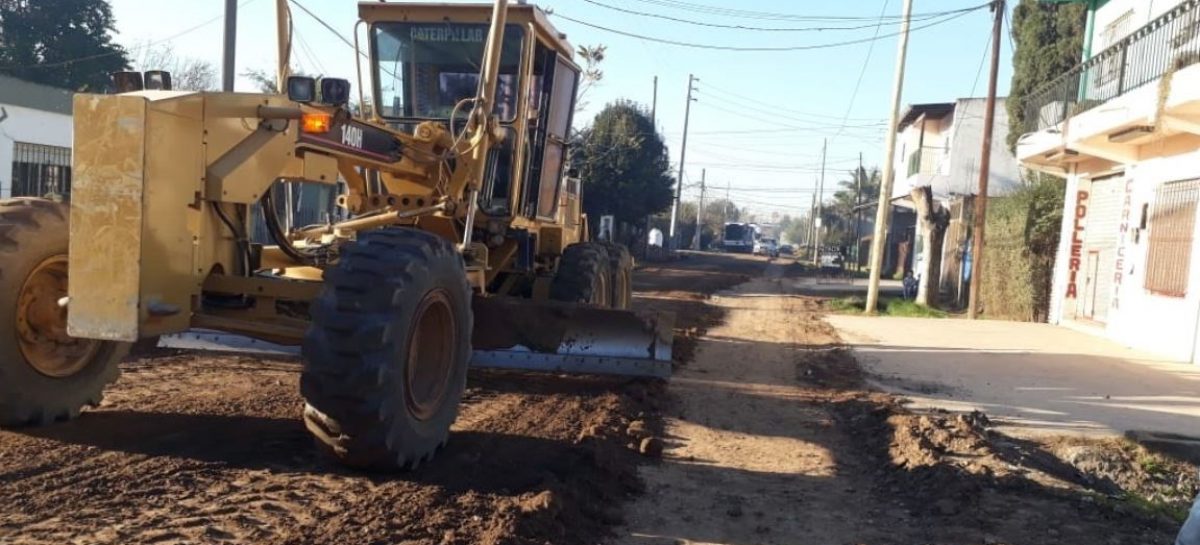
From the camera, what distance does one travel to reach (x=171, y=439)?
5.88 metres

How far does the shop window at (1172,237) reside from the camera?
1364 cm

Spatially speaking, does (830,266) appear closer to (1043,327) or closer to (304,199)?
(1043,327)

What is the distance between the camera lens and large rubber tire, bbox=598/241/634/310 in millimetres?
10875

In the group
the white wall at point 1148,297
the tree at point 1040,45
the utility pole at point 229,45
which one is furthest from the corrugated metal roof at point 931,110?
the utility pole at point 229,45

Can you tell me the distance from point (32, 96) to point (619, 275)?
21.6 meters

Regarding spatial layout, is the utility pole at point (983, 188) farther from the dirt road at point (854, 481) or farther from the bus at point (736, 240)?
the bus at point (736, 240)

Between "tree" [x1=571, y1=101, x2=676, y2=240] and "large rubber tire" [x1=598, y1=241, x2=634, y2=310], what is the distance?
28.0m

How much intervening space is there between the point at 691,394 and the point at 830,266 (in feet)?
131

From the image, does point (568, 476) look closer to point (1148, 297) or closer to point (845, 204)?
point (1148, 297)

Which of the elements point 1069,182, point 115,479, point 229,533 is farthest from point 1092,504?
point 1069,182

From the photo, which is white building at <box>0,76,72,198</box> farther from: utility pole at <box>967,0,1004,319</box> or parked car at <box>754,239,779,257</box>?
parked car at <box>754,239,779,257</box>

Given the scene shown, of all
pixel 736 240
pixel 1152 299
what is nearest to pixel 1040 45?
pixel 1152 299

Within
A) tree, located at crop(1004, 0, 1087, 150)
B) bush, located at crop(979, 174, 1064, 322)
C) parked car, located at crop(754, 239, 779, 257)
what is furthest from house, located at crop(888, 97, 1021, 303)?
parked car, located at crop(754, 239, 779, 257)

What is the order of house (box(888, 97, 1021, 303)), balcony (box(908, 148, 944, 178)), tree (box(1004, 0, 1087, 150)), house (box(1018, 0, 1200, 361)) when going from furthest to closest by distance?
balcony (box(908, 148, 944, 178)), house (box(888, 97, 1021, 303)), tree (box(1004, 0, 1087, 150)), house (box(1018, 0, 1200, 361))
